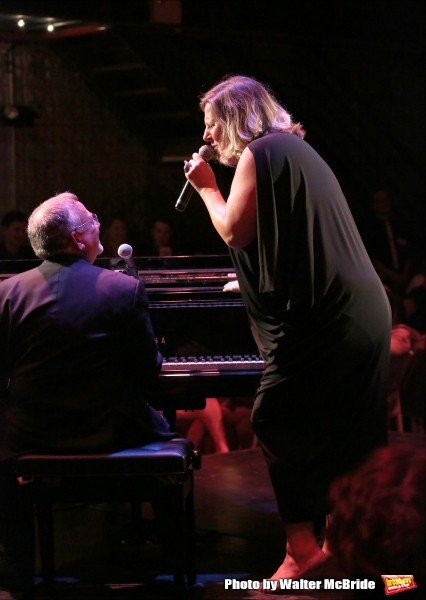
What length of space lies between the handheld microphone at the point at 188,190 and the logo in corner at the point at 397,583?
1710 mm

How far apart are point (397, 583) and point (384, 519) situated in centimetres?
23

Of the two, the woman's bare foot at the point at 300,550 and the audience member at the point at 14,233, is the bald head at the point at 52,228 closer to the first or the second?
the woman's bare foot at the point at 300,550

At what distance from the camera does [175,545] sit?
2574 mm

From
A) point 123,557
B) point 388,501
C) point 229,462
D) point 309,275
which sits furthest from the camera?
point 229,462

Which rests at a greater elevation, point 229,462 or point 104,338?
point 104,338

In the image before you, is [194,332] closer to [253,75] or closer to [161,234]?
[161,234]

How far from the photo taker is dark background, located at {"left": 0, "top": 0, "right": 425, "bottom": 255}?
22.9 ft

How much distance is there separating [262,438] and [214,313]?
79 cm

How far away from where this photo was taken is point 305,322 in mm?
2486

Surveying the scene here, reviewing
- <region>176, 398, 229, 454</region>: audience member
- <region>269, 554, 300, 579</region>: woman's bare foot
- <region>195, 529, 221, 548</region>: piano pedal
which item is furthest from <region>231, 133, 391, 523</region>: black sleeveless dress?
<region>176, 398, 229, 454</region>: audience member

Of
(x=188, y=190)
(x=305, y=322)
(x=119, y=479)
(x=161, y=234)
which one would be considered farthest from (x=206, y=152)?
(x=161, y=234)

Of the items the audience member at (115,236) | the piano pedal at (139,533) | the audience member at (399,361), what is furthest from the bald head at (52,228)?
the audience member at (115,236)

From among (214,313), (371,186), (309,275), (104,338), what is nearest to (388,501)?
(309,275)

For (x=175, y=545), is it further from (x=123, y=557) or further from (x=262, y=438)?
(x=123, y=557)
